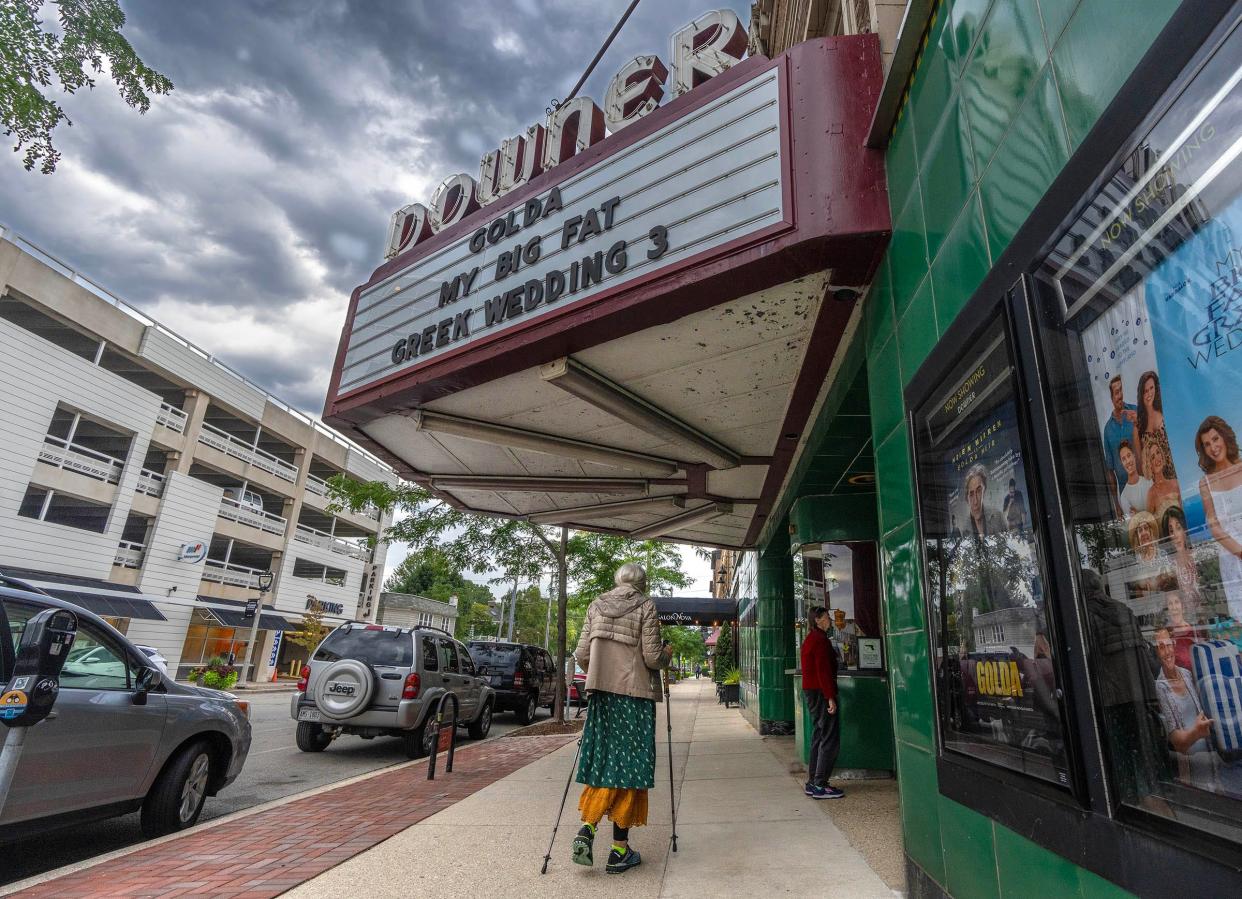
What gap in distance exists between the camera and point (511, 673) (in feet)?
49.6

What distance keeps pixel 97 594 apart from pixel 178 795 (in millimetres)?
21865

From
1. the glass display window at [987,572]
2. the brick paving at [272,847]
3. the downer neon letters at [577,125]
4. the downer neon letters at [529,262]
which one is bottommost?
the brick paving at [272,847]

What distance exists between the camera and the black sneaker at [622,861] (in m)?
3.97

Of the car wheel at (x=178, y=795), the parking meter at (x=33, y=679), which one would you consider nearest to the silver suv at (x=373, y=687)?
the car wheel at (x=178, y=795)

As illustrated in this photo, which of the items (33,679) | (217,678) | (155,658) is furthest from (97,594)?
(33,679)

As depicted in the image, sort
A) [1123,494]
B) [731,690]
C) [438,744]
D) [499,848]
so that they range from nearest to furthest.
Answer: [1123,494] → [499,848] → [438,744] → [731,690]

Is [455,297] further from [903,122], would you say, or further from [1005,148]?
[1005,148]

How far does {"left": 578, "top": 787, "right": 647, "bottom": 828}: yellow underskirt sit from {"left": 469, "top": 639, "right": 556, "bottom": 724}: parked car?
11.2m

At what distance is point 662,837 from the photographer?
4758mm

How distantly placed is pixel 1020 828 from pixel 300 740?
388 inches

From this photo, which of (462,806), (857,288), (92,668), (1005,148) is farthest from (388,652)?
(1005,148)

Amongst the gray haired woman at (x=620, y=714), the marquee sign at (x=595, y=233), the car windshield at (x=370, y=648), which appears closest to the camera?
the gray haired woman at (x=620, y=714)

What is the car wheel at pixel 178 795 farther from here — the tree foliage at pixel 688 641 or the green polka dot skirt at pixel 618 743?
the tree foliage at pixel 688 641

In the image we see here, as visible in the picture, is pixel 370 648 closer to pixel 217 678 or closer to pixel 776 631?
pixel 776 631
